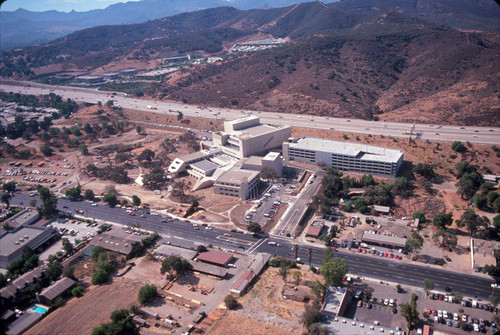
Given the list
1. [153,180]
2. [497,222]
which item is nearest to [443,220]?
[497,222]

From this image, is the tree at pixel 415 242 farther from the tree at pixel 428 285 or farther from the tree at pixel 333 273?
the tree at pixel 333 273

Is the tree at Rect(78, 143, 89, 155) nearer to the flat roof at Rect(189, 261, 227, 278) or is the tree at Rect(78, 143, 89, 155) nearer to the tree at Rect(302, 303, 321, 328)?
the flat roof at Rect(189, 261, 227, 278)

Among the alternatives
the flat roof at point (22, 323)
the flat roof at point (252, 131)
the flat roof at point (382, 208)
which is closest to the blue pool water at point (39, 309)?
the flat roof at point (22, 323)

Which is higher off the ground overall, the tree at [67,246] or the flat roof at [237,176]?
the flat roof at [237,176]

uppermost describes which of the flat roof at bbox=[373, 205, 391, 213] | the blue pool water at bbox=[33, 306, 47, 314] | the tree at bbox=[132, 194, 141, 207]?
the tree at bbox=[132, 194, 141, 207]

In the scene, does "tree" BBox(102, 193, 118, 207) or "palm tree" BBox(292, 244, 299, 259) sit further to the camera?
"tree" BBox(102, 193, 118, 207)

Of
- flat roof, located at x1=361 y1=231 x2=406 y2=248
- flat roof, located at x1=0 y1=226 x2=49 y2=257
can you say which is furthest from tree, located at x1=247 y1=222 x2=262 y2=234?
flat roof, located at x1=0 y1=226 x2=49 y2=257
